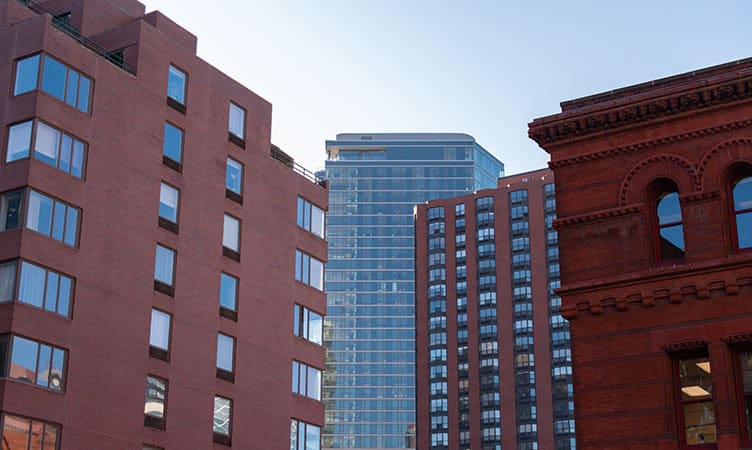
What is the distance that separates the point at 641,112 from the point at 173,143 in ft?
105

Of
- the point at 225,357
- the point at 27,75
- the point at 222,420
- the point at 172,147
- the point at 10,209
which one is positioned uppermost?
the point at 27,75

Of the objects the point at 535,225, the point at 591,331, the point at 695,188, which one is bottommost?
the point at 591,331

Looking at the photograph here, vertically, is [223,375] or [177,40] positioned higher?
[177,40]

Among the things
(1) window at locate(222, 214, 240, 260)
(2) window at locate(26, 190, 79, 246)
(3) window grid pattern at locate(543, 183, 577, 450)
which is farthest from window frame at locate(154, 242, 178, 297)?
(3) window grid pattern at locate(543, 183, 577, 450)

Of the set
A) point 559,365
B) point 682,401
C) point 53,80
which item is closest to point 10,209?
point 53,80

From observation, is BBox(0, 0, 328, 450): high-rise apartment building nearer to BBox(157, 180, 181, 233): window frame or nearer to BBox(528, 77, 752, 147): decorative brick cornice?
BBox(157, 180, 181, 233): window frame

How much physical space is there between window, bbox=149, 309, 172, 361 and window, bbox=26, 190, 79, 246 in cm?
617

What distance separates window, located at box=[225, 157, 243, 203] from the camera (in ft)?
198

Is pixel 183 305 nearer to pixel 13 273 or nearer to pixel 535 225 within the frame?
pixel 13 273

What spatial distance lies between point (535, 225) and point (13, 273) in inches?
5489

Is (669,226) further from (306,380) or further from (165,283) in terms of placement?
(306,380)

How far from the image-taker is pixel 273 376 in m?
60.4

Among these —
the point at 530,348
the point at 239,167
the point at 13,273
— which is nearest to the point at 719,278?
the point at 13,273

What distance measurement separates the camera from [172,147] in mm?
56656
